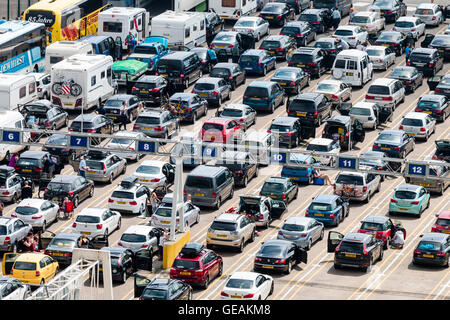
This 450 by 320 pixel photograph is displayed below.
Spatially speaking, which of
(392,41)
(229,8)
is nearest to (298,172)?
(392,41)

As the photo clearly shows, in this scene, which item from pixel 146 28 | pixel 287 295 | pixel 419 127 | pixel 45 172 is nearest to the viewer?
pixel 287 295

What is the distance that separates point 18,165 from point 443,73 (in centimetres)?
2879

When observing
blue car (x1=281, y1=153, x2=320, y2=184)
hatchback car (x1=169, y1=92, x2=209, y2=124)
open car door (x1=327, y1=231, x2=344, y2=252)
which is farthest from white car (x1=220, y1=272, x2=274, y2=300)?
hatchback car (x1=169, y1=92, x2=209, y2=124)

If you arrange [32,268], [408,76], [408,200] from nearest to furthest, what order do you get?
[32,268] → [408,200] → [408,76]

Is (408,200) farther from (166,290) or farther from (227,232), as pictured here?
(166,290)

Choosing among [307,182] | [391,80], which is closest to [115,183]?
[307,182]

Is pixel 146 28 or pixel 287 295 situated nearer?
pixel 287 295

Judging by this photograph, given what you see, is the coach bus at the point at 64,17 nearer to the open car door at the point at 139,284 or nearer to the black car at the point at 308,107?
the black car at the point at 308,107

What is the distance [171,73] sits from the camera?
6994 cm

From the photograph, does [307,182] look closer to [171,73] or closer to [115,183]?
[115,183]

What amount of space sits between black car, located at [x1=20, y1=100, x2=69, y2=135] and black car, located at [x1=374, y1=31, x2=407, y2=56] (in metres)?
22.9

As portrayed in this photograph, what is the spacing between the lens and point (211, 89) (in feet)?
221

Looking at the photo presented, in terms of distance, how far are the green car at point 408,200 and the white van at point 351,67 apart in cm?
1720

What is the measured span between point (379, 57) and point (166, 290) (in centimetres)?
3541
